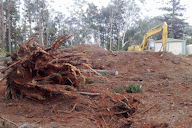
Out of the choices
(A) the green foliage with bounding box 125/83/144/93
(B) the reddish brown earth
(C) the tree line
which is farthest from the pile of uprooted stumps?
(C) the tree line

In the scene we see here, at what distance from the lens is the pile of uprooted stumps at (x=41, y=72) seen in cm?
510

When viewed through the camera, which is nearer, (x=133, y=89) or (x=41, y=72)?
(x=41, y=72)

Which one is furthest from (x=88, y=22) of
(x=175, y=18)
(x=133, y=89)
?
(x=133, y=89)

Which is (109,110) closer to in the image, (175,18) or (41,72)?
(41,72)

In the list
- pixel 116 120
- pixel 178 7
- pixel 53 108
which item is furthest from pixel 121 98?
pixel 178 7

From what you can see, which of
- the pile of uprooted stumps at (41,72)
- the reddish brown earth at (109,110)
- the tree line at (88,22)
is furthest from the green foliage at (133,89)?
the tree line at (88,22)

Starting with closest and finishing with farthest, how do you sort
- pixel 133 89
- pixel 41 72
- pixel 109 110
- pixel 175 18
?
pixel 109 110
pixel 41 72
pixel 133 89
pixel 175 18

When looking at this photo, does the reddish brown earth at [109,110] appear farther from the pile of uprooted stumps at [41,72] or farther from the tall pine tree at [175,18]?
the tall pine tree at [175,18]

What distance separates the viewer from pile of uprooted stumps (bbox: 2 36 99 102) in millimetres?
5102

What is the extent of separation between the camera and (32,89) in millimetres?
5363

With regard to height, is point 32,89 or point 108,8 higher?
point 108,8

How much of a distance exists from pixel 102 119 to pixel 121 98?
1047 millimetres

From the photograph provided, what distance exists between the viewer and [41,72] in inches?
217

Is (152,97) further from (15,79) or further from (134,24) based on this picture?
(134,24)
